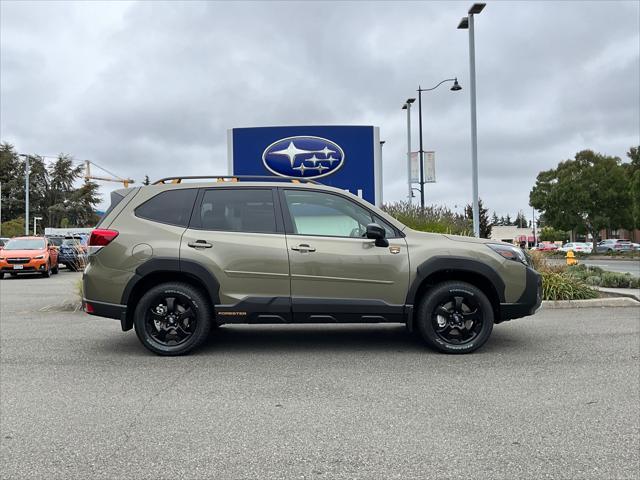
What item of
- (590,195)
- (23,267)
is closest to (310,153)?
(23,267)

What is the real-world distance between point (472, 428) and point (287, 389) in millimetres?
1651

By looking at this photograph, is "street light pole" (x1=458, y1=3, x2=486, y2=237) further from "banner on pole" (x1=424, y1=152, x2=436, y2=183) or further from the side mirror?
"banner on pole" (x1=424, y1=152, x2=436, y2=183)

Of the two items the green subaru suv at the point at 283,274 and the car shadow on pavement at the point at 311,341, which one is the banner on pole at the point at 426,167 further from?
the green subaru suv at the point at 283,274

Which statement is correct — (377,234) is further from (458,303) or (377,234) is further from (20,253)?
(20,253)

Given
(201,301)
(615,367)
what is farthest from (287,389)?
(615,367)

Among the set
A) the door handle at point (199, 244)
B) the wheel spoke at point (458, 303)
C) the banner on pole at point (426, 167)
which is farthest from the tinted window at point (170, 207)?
the banner on pole at point (426, 167)

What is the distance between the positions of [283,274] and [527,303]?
2632 millimetres

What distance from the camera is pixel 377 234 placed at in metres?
5.88

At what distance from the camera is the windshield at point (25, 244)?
21406 mm

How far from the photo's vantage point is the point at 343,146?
1286cm

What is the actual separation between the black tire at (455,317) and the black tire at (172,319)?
2.31 meters

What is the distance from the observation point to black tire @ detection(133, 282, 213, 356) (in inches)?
234

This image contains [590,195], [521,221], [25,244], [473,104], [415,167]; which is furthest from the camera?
[521,221]

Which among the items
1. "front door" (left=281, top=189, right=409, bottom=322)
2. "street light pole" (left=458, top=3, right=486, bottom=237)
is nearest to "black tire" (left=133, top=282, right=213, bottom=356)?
"front door" (left=281, top=189, right=409, bottom=322)
